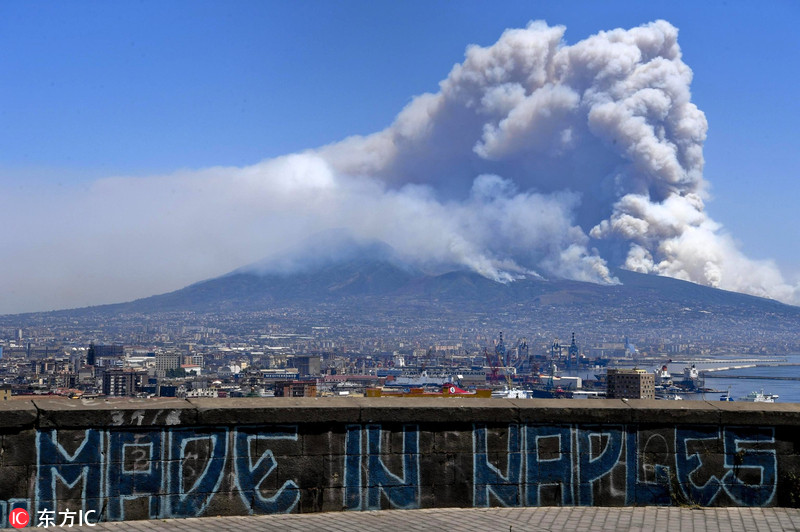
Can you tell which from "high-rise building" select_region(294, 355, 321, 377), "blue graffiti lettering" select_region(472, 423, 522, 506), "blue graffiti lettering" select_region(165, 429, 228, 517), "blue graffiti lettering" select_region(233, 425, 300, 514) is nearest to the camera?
"blue graffiti lettering" select_region(165, 429, 228, 517)

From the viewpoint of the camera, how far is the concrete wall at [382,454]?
23.3ft

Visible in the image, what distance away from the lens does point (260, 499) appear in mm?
7426

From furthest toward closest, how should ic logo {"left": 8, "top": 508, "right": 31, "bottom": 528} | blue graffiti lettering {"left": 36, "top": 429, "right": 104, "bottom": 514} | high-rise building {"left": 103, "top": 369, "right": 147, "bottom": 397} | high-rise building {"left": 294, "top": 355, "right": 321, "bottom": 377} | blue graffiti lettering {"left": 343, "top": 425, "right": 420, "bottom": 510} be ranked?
high-rise building {"left": 294, "top": 355, "right": 321, "bottom": 377} → high-rise building {"left": 103, "top": 369, "right": 147, "bottom": 397} → blue graffiti lettering {"left": 343, "top": 425, "right": 420, "bottom": 510} → blue graffiti lettering {"left": 36, "top": 429, "right": 104, "bottom": 514} → ic logo {"left": 8, "top": 508, "right": 31, "bottom": 528}

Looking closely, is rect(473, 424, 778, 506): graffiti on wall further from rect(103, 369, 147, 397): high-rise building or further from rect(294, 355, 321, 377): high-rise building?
rect(294, 355, 321, 377): high-rise building

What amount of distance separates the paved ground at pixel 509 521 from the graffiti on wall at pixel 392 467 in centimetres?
11

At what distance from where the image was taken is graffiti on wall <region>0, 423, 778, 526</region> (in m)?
7.13

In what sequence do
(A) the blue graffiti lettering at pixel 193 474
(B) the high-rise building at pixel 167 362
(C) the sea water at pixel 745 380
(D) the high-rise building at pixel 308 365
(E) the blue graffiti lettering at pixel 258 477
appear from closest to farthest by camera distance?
(A) the blue graffiti lettering at pixel 193 474
(E) the blue graffiti lettering at pixel 258 477
(C) the sea water at pixel 745 380
(B) the high-rise building at pixel 167 362
(D) the high-rise building at pixel 308 365

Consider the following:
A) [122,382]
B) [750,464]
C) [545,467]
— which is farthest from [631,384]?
[545,467]

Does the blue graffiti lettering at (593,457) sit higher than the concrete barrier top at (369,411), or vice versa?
the concrete barrier top at (369,411)

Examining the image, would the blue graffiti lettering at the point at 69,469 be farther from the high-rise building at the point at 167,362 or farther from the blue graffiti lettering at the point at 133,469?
the high-rise building at the point at 167,362

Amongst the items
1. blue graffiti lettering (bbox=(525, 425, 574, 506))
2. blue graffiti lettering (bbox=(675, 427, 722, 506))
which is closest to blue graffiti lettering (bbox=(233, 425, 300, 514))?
blue graffiti lettering (bbox=(525, 425, 574, 506))

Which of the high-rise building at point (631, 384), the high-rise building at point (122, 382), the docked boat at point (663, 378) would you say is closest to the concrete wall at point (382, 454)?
the high-rise building at point (631, 384)

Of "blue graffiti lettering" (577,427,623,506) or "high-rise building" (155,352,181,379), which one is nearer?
"blue graffiti lettering" (577,427,623,506)

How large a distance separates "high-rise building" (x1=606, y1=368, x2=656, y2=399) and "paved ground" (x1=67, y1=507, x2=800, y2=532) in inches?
3537
